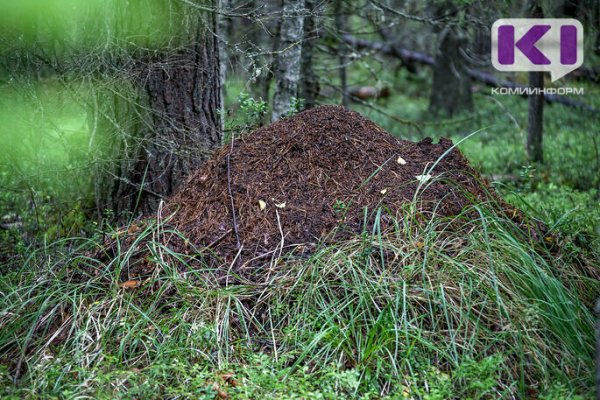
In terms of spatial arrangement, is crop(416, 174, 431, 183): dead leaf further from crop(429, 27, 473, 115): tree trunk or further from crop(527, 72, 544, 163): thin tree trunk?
crop(429, 27, 473, 115): tree trunk

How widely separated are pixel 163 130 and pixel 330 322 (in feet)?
9.14

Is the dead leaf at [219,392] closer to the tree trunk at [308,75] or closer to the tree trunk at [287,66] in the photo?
the tree trunk at [287,66]

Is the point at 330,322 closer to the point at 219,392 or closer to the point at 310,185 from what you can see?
the point at 219,392

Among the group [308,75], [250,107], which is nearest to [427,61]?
[308,75]

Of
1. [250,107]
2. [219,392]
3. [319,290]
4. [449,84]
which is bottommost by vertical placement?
[449,84]

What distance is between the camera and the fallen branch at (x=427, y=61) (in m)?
14.3

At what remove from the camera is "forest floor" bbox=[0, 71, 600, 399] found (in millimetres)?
3711

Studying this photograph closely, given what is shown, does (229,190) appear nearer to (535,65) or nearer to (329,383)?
(329,383)

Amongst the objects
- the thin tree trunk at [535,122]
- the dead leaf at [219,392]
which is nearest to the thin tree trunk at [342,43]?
the thin tree trunk at [535,122]

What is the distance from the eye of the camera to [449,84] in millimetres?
15711

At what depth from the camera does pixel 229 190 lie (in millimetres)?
4980

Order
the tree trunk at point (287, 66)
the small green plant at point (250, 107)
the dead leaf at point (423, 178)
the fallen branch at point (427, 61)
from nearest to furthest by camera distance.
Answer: the dead leaf at point (423, 178)
the small green plant at point (250, 107)
the tree trunk at point (287, 66)
the fallen branch at point (427, 61)

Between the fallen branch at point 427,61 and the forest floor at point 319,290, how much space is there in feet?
26.6

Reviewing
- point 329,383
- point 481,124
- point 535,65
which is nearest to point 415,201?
point 329,383
